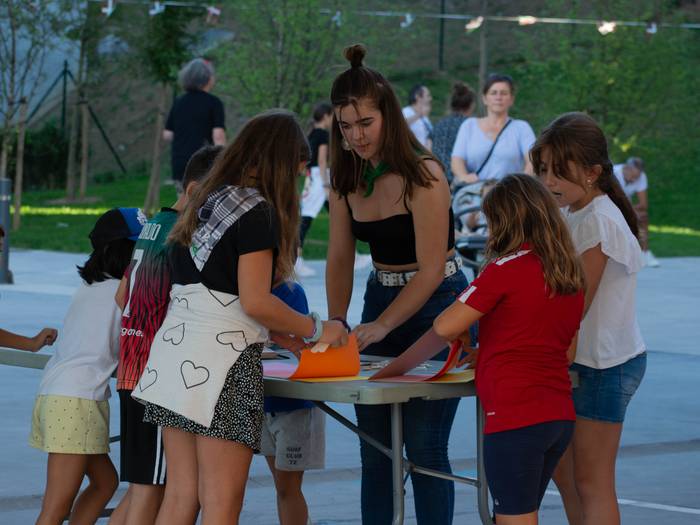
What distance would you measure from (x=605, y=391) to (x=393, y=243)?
880 millimetres

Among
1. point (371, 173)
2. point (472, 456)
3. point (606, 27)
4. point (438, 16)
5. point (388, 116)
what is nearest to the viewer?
point (388, 116)

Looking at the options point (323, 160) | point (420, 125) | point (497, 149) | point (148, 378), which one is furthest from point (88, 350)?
point (420, 125)

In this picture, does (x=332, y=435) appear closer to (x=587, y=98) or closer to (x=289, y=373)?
(x=289, y=373)

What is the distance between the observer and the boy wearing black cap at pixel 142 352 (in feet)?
14.6

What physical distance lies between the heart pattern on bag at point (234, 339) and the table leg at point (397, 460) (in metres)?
0.53

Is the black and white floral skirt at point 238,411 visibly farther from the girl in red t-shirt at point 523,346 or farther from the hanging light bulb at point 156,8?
the hanging light bulb at point 156,8

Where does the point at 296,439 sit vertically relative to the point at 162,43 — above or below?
below

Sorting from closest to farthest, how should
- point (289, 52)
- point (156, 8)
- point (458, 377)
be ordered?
point (458, 377) → point (156, 8) → point (289, 52)

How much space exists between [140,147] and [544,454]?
35.7 metres

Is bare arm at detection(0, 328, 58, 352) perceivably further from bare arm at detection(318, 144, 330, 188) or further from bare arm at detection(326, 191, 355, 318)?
bare arm at detection(318, 144, 330, 188)

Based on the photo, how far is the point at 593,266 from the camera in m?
4.60

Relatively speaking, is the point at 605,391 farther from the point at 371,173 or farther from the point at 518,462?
the point at 371,173

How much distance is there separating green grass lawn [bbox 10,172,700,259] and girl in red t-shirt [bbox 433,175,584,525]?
44.9 ft

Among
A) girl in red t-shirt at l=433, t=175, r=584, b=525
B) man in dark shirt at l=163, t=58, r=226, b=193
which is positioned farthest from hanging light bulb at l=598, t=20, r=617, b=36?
girl in red t-shirt at l=433, t=175, r=584, b=525
